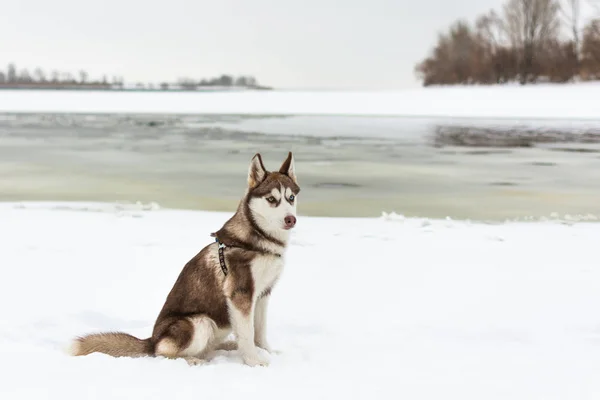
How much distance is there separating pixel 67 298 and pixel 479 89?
37.2 meters

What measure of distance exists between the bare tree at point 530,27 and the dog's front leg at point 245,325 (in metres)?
41.5

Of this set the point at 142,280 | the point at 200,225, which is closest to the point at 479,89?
the point at 200,225

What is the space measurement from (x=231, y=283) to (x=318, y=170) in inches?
428

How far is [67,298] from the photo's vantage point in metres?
5.59

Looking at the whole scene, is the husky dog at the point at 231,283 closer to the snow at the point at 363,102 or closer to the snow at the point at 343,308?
the snow at the point at 343,308

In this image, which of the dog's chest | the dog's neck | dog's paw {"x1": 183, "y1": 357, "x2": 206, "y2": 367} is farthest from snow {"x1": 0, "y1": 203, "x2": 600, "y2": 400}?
the dog's neck

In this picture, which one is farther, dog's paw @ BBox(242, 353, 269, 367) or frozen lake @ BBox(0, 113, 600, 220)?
frozen lake @ BBox(0, 113, 600, 220)

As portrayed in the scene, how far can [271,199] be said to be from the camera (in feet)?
12.6

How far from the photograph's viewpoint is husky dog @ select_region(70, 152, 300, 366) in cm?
390

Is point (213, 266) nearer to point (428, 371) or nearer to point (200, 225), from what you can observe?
point (428, 371)

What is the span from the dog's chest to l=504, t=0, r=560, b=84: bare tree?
41405 mm

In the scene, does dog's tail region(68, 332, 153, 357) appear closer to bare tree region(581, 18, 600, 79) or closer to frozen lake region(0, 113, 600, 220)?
frozen lake region(0, 113, 600, 220)

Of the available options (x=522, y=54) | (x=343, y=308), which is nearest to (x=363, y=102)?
(x=522, y=54)

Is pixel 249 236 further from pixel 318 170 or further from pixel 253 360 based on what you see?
pixel 318 170
